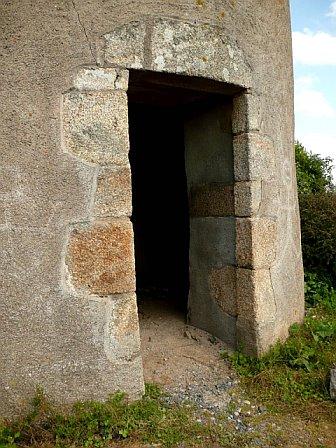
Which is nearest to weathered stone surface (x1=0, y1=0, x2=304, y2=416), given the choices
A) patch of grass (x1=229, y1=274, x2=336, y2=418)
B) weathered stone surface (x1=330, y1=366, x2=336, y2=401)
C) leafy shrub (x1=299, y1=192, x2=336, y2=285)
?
patch of grass (x1=229, y1=274, x2=336, y2=418)

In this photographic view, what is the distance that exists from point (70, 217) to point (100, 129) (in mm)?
565

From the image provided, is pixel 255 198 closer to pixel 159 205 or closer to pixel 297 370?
pixel 297 370

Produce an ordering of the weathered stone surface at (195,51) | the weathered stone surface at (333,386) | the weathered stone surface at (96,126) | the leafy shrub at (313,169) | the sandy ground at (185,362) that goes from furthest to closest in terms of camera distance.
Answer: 1. the leafy shrub at (313,169)
2. the sandy ground at (185,362)
3. the weathered stone surface at (333,386)
4. the weathered stone surface at (195,51)
5. the weathered stone surface at (96,126)

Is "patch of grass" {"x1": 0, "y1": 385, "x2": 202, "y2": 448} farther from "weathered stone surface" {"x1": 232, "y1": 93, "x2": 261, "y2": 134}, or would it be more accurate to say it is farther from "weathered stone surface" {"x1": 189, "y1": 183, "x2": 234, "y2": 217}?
"weathered stone surface" {"x1": 232, "y1": 93, "x2": 261, "y2": 134}

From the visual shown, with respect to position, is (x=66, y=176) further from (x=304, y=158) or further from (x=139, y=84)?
(x=304, y=158)

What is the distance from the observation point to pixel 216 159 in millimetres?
3596

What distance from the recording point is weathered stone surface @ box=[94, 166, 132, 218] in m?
2.64

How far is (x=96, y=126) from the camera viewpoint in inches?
104

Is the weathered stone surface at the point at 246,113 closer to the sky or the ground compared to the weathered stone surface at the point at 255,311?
closer to the sky

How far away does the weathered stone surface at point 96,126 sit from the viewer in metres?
2.60

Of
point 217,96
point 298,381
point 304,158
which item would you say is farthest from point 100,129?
point 304,158

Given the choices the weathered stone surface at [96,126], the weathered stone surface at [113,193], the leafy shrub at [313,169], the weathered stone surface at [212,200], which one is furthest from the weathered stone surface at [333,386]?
the leafy shrub at [313,169]

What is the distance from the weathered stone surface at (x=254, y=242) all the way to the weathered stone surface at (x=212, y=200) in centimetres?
19

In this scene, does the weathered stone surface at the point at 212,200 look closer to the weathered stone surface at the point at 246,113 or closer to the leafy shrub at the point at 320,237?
the weathered stone surface at the point at 246,113
